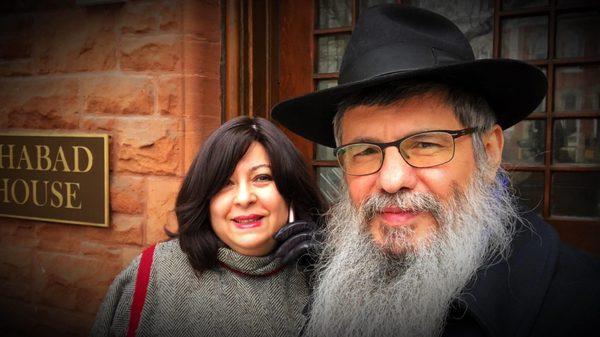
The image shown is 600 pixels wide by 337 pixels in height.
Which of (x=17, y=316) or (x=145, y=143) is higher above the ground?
(x=145, y=143)

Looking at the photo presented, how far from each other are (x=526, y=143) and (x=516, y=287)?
1.21 m

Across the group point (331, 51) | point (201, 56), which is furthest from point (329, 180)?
point (201, 56)

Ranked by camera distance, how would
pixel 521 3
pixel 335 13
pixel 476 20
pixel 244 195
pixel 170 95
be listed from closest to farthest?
pixel 244 195 → pixel 521 3 → pixel 476 20 → pixel 170 95 → pixel 335 13

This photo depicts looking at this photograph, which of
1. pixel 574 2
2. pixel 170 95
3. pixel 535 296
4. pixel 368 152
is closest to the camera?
pixel 535 296

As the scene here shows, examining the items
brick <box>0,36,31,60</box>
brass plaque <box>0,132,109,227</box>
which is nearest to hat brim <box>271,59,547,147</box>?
brass plaque <box>0,132,109,227</box>

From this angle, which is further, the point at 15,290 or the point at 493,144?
the point at 15,290

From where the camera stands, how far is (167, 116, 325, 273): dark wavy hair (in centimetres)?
179

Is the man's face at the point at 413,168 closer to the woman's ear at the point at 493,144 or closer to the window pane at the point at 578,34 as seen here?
the woman's ear at the point at 493,144

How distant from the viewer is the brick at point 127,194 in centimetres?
247

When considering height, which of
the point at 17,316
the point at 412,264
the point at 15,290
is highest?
the point at 412,264

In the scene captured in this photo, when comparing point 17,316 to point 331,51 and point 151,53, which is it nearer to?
point 151,53

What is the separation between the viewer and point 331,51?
2525 mm

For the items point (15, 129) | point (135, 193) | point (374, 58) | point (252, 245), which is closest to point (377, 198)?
point (374, 58)

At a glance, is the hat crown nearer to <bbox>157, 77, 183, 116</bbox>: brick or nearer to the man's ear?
the man's ear
